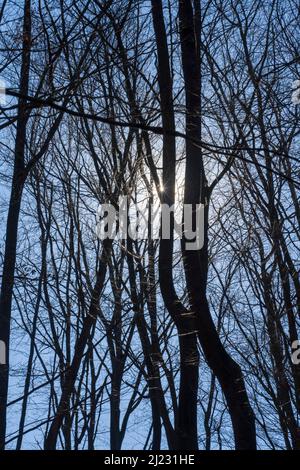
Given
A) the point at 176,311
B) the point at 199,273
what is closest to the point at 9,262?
the point at 176,311

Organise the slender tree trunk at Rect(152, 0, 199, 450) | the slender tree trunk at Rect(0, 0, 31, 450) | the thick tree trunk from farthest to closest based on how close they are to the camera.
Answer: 1. the slender tree trunk at Rect(0, 0, 31, 450)
2. the slender tree trunk at Rect(152, 0, 199, 450)
3. the thick tree trunk

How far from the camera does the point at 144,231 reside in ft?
27.1

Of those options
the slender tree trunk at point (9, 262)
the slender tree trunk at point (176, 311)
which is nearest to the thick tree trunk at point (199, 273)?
the slender tree trunk at point (176, 311)

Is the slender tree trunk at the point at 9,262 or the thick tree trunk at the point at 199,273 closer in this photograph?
the thick tree trunk at the point at 199,273

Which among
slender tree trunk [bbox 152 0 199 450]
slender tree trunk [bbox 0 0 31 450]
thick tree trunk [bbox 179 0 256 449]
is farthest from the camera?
slender tree trunk [bbox 0 0 31 450]

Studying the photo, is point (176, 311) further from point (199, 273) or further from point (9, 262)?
point (9, 262)

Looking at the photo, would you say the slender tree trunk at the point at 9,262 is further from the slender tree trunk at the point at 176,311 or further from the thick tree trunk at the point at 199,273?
the thick tree trunk at the point at 199,273

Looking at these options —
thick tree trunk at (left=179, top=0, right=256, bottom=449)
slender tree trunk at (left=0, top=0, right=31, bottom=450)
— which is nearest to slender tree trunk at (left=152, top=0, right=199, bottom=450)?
thick tree trunk at (left=179, top=0, right=256, bottom=449)

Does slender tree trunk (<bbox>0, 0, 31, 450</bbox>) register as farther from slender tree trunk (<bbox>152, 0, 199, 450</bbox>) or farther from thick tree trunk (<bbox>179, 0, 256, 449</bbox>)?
thick tree trunk (<bbox>179, 0, 256, 449</bbox>)

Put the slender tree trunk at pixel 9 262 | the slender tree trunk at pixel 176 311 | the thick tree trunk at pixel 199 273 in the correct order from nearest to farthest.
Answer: the thick tree trunk at pixel 199 273 → the slender tree trunk at pixel 176 311 → the slender tree trunk at pixel 9 262
